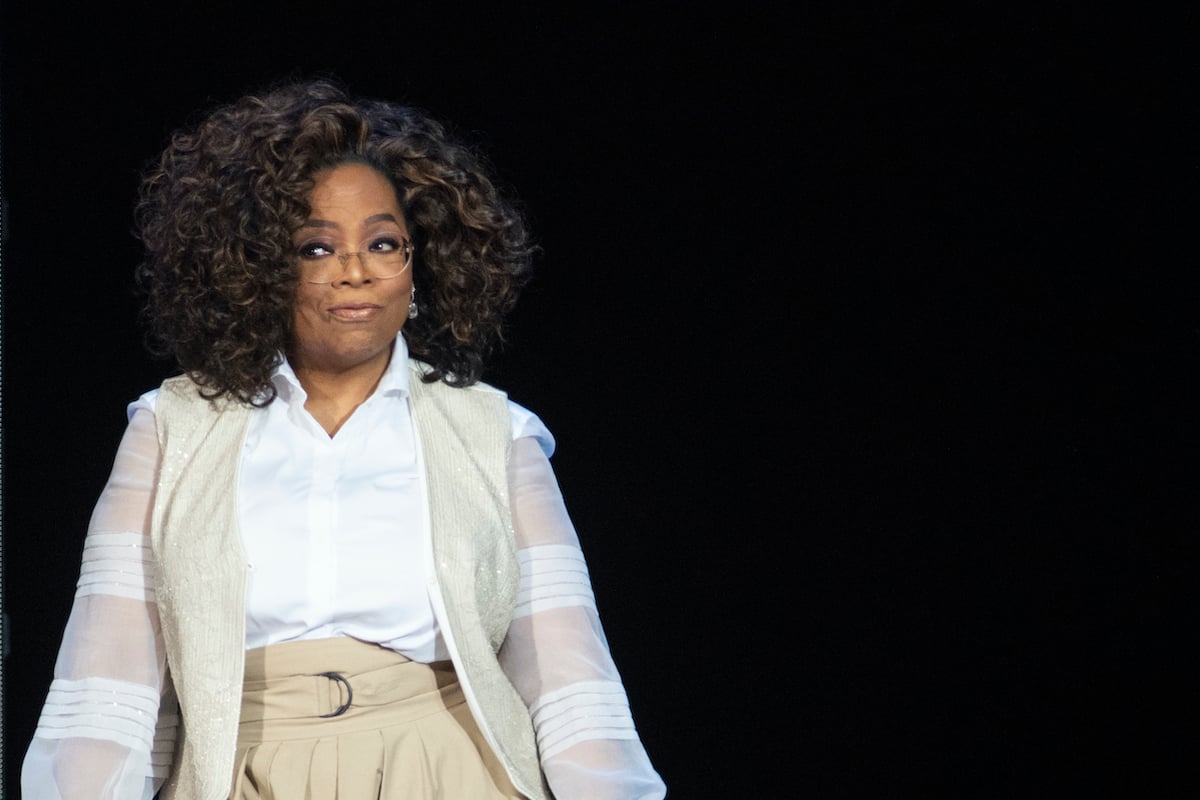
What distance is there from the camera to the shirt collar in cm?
206

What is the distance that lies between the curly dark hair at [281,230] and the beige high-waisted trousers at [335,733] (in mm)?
340

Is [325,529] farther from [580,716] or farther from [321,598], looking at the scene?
[580,716]

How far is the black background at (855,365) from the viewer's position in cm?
271

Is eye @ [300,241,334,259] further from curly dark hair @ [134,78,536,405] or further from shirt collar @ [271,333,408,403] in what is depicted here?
shirt collar @ [271,333,408,403]

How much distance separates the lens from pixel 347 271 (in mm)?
2039

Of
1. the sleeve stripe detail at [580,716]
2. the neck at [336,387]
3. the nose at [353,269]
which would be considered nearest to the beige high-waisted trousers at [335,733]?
the sleeve stripe detail at [580,716]

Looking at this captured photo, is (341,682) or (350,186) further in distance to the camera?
(350,186)

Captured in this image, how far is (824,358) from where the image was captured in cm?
277

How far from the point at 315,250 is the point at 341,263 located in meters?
0.04

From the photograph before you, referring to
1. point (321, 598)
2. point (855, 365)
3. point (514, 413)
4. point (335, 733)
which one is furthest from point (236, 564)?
point (855, 365)

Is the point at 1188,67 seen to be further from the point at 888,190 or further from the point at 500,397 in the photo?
the point at 500,397

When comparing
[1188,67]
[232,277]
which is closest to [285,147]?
[232,277]

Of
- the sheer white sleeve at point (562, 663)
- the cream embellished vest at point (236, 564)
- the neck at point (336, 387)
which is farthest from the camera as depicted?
the neck at point (336, 387)

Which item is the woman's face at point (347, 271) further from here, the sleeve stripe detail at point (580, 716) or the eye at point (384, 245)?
the sleeve stripe detail at point (580, 716)
